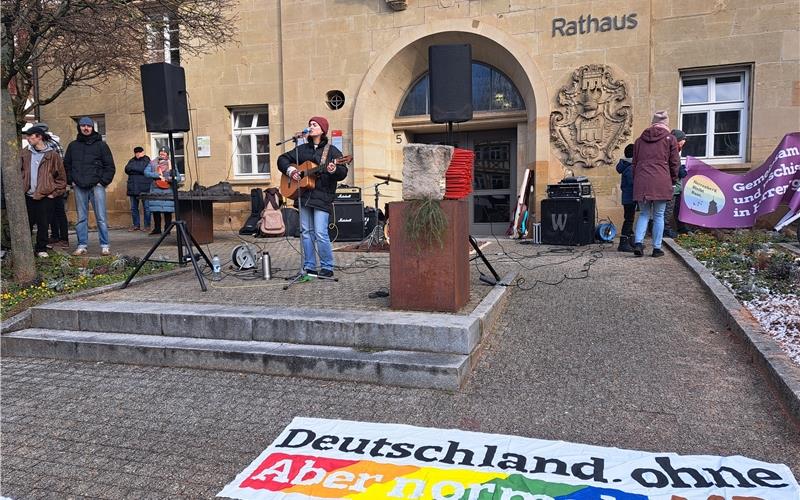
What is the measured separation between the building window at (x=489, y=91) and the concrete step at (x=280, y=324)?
8.44 meters

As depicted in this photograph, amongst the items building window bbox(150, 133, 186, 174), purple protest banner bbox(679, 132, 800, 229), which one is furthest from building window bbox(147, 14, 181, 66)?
purple protest banner bbox(679, 132, 800, 229)

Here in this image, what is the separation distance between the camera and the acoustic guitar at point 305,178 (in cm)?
606

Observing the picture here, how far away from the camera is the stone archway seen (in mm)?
11047

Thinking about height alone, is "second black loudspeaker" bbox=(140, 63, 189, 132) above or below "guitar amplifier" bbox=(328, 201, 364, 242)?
above

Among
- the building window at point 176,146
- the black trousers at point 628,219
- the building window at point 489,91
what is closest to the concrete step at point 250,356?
the black trousers at point 628,219

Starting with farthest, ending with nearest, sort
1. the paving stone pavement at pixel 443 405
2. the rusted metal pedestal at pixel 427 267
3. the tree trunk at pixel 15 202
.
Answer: the tree trunk at pixel 15 202 < the rusted metal pedestal at pixel 427 267 < the paving stone pavement at pixel 443 405

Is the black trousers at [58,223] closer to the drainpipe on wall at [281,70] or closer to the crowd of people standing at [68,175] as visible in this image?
the crowd of people standing at [68,175]

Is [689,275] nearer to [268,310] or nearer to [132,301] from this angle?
[268,310]

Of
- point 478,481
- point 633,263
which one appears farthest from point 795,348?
point 633,263

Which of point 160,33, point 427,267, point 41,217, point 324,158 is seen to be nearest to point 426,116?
point 160,33

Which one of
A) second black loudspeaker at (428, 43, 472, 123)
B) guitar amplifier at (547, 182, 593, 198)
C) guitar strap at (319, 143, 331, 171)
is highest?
second black loudspeaker at (428, 43, 472, 123)

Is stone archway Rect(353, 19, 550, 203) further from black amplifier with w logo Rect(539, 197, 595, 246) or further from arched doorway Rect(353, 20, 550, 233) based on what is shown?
black amplifier with w logo Rect(539, 197, 595, 246)

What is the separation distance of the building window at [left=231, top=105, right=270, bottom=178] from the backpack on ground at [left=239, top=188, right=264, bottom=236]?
0.99m

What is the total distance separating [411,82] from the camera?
12.9m
